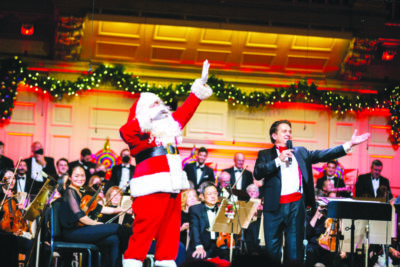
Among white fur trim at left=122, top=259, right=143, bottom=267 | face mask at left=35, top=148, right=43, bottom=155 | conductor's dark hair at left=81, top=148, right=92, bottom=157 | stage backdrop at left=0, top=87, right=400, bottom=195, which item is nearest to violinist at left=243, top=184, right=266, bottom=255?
stage backdrop at left=0, top=87, right=400, bottom=195

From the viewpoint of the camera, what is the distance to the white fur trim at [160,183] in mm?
4551

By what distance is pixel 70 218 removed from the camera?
19.7ft

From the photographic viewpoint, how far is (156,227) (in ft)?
14.8

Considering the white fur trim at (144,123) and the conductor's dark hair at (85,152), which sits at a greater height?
the white fur trim at (144,123)

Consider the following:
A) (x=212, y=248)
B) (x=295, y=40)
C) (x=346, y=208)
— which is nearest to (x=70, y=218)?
(x=212, y=248)

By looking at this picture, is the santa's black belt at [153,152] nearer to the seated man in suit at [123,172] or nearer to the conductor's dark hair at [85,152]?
the seated man in suit at [123,172]

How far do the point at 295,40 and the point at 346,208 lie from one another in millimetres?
5018

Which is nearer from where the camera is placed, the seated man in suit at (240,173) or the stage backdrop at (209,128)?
the seated man in suit at (240,173)

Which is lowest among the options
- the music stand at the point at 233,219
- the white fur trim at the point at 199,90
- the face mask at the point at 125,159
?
the music stand at the point at 233,219

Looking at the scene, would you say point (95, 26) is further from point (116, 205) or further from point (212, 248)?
point (212, 248)

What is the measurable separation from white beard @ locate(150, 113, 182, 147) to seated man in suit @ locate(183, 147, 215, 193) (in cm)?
435

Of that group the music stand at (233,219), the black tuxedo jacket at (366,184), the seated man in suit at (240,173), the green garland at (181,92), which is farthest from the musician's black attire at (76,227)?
the black tuxedo jacket at (366,184)

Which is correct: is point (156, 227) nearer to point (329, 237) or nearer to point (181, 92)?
point (329, 237)

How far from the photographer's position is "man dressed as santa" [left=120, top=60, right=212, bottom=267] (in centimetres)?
452
